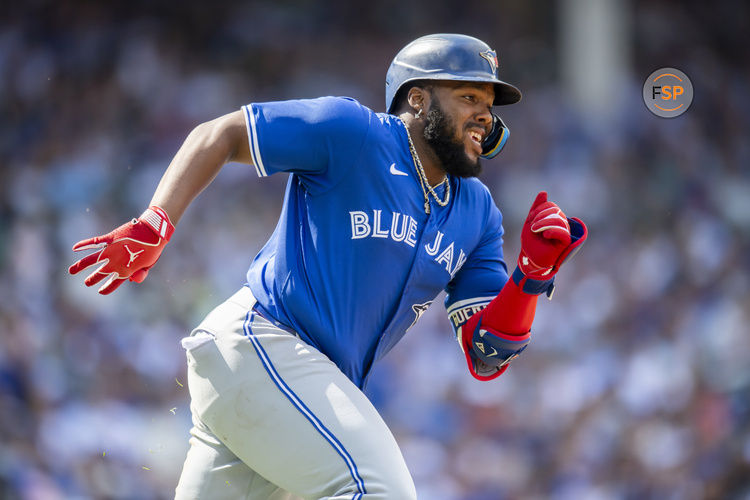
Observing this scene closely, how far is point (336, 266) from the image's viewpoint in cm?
310

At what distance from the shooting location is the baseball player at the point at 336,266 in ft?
9.29

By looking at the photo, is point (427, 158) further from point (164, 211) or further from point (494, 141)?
point (164, 211)

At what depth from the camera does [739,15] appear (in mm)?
12867

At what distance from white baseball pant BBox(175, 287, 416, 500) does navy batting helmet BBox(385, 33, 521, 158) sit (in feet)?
3.44

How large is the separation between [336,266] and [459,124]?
74cm

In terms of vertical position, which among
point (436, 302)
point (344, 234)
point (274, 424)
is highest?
point (344, 234)

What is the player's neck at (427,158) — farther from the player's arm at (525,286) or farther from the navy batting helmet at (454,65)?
the player's arm at (525,286)

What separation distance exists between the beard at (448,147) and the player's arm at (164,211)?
0.72 metres

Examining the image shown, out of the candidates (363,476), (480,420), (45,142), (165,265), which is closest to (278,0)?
(45,142)

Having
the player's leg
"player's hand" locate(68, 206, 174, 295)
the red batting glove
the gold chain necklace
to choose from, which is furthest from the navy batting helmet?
the player's leg

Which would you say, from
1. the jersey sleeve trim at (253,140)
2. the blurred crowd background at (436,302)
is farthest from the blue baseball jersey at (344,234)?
the blurred crowd background at (436,302)

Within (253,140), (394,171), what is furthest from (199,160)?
(394,171)

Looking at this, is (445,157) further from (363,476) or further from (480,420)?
(480,420)

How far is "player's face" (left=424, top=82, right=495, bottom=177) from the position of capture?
3.38 metres
